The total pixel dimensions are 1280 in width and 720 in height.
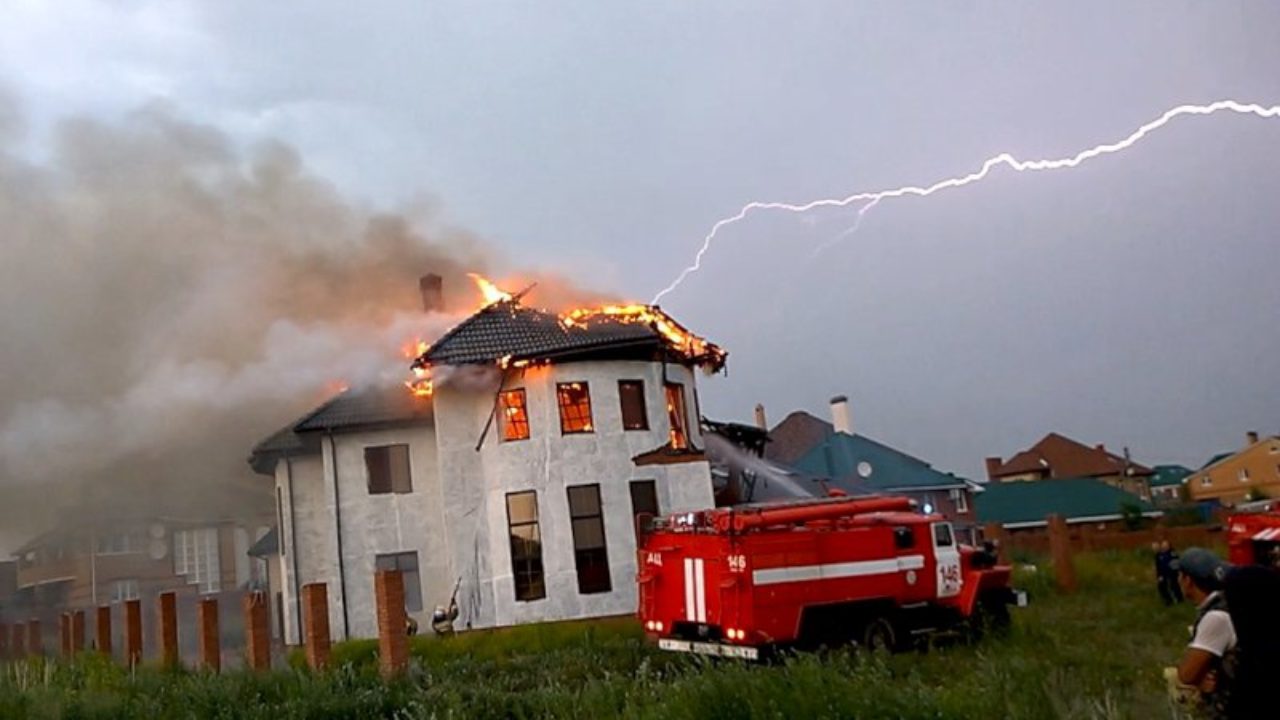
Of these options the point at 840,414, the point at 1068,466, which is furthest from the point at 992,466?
the point at 840,414

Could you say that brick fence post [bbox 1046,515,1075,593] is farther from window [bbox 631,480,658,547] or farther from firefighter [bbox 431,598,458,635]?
firefighter [bbox 431,598,458,635]

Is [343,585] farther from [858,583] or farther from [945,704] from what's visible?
[945,704]

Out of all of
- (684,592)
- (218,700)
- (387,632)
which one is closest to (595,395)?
(684,592)

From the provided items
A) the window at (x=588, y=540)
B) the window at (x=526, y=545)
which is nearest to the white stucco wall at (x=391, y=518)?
the window at (x=526, y=545)

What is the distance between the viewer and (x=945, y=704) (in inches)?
289

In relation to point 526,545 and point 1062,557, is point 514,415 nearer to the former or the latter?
point 526,545

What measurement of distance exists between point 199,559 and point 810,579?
41.6 meters

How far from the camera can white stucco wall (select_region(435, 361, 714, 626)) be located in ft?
85.6

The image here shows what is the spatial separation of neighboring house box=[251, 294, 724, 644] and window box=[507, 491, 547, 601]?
1.3 inches

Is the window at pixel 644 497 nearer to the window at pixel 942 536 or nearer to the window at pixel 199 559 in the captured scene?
the window at pixel 942 536

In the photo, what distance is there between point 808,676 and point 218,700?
8.64 m

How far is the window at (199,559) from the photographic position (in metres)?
50.0

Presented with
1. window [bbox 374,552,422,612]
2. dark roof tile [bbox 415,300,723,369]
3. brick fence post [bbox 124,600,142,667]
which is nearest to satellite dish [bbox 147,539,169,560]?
window [bbox 374,552,422,612]

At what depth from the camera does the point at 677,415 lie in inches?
1122
